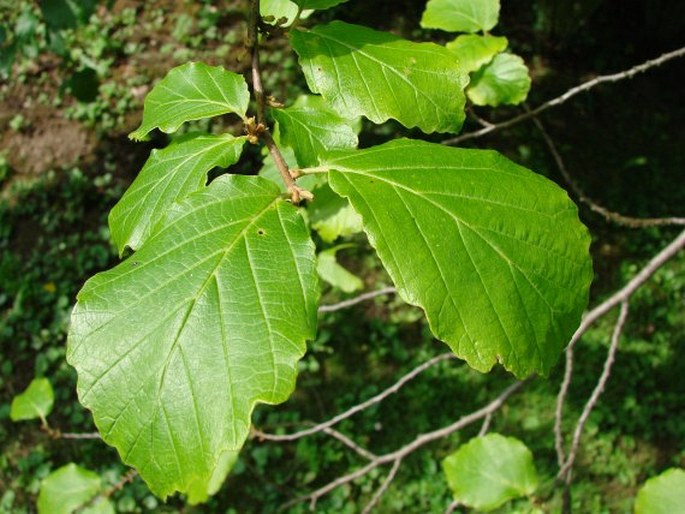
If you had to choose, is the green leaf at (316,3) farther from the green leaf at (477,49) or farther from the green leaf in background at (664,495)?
the green leaf in background at (664,495)

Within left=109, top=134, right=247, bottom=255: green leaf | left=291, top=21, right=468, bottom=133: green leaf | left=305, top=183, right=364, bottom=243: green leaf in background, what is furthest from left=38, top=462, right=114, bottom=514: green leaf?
left=291, top=21, right=468, bottom=133: green leaf

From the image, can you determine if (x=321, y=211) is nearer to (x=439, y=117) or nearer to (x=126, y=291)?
(x=439, y=117)

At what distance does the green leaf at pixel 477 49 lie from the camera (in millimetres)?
1683

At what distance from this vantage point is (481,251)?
0.81 metres

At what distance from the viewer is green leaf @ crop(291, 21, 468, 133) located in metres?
1.08

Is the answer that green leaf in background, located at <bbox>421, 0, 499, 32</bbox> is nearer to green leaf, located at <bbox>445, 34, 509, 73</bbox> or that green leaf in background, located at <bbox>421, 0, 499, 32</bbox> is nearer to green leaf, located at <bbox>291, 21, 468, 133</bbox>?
green leaf, located at <bbox>445, 34, 509, 73</bbox>

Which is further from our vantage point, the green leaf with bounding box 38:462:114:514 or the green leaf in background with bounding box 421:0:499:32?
the green leaf with bounding box 38:462:114:514

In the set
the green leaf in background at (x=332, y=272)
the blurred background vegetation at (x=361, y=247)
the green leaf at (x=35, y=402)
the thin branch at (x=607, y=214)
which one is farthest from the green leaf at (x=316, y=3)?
the green leaf at (x=35, y=402)

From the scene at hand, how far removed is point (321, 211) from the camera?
5.79 ft

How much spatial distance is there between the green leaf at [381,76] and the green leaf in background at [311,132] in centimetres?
4

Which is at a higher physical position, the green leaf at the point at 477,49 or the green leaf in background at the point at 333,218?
the green leaf at the point at 477,49

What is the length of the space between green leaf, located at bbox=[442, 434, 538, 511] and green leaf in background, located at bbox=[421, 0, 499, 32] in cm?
112

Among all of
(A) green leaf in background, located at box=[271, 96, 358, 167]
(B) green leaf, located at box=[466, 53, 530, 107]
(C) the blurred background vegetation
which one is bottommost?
(C) the blurred background vegetation

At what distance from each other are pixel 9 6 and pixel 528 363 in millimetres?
5176
